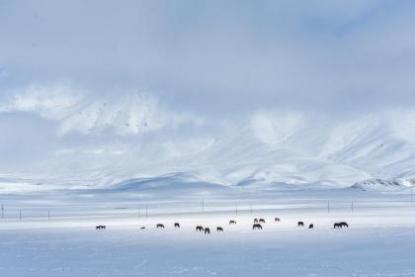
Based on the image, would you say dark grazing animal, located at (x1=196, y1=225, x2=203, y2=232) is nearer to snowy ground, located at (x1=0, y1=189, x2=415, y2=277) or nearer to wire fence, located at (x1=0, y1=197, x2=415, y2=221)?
snowy ground, located at (x1=0, y1=189, x2=415, y2=277)

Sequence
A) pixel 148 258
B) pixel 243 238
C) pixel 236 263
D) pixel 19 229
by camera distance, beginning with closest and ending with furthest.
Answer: pixel 236 263, pixel 148 258, pixel 243 238, pixel 19 229

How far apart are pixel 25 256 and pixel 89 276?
30.7ft

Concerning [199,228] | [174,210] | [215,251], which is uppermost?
[174,210]

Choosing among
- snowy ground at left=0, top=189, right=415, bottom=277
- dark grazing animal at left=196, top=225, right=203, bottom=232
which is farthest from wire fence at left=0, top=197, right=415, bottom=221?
snowy ground at left=0, top=189, right=415, bottom=277

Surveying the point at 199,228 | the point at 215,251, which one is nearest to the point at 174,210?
the point at 199,228

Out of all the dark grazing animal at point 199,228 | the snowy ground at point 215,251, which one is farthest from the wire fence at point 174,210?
the snowy ground at point 215,251

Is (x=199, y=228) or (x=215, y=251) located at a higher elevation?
(x=199, y=228)

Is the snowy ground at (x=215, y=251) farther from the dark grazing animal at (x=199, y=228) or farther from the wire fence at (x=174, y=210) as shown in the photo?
the wire fence at (x=174, y=210)

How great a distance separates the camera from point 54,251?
41969mm

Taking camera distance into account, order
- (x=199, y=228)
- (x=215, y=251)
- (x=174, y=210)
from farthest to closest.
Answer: (x=174, y=210)
(x=199, y=228)
(x=215, y=251)

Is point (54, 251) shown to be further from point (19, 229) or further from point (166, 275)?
point (19, 229)

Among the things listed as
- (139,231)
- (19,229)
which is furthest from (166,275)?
(19,229)

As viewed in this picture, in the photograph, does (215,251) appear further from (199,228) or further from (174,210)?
(174,210)

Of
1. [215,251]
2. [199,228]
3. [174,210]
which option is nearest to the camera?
[215,251]
